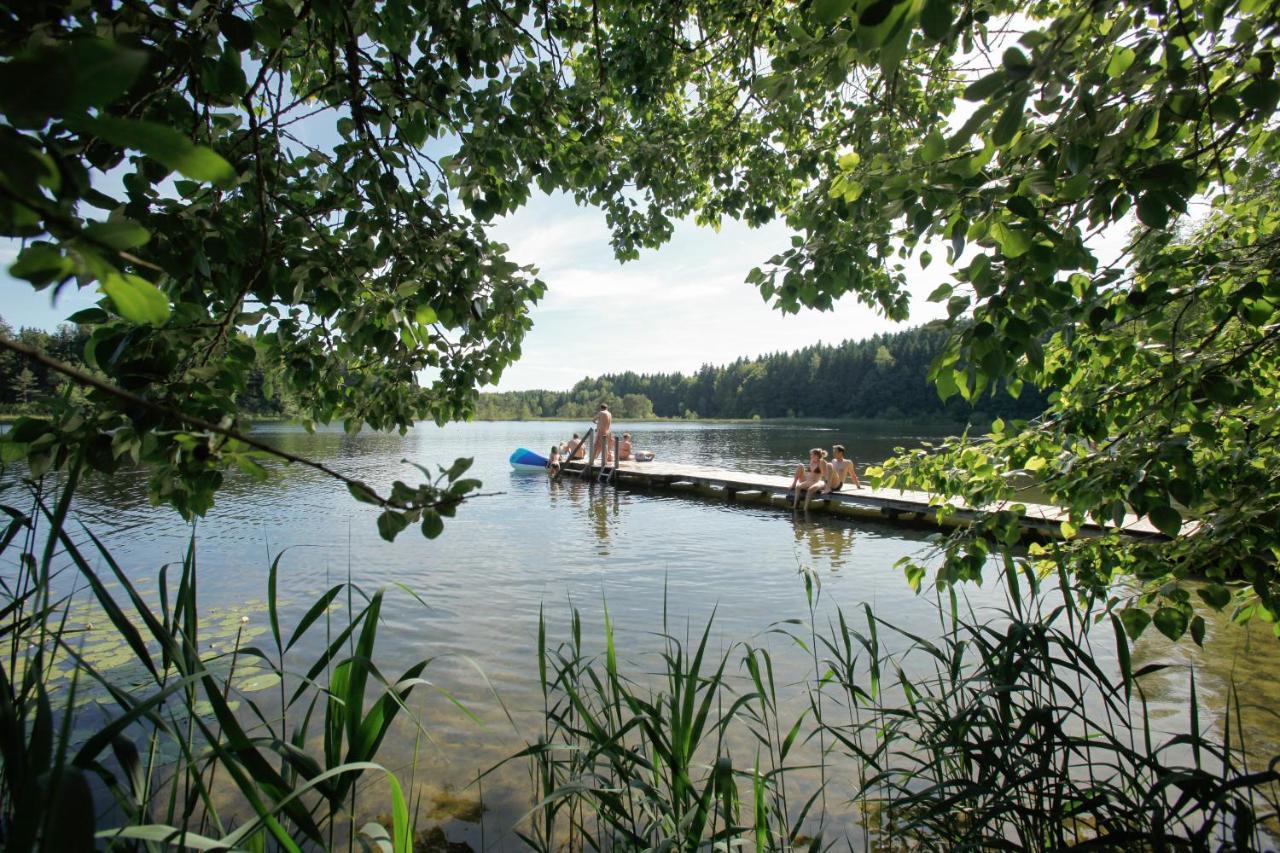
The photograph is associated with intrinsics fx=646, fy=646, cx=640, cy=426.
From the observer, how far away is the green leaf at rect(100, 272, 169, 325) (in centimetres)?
76

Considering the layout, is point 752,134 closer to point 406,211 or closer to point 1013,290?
point 406,211

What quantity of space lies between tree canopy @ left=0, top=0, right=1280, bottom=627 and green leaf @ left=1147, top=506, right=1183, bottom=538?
17 mm

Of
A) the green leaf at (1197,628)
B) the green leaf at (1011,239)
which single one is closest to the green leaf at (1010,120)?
the green leaf at (1011,239)

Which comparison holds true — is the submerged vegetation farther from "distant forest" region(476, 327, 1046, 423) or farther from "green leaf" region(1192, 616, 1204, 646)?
"distant forest" region(476, 327, 1046, 423)

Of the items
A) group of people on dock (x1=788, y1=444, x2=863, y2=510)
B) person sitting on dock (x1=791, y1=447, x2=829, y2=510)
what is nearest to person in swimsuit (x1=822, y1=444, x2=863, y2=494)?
group of people on dock (x1=788, y1=444, x2=863, y2=510)

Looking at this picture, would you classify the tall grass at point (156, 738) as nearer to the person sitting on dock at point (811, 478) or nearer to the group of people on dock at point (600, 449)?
the person sitting on dock at point (811, 478)

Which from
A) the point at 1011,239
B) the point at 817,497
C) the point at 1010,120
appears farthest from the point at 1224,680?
the point at 817,497

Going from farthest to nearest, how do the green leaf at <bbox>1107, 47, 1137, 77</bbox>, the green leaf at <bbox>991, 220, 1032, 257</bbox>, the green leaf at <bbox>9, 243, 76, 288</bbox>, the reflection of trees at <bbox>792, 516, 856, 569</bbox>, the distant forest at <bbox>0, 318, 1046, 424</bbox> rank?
the distant forest at <bbox>0, 318, 1046, 424</bbox> → the reflection of trees at <bbox>792, 516, 856, 569</bbox> → the green leaf at <bbox>991, 220, 1032, 257</bbox> → the green leaf at <bbox>1107, 47, 1137, 77</bbox> → the green leaf at <bbox>9, 243, 76, 288</bbox>

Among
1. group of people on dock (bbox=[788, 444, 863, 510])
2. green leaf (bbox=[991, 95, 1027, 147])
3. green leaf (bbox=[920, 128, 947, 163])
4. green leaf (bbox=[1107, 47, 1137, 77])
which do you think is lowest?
group of people on dock (bbox=[788, 444, 863, 510])

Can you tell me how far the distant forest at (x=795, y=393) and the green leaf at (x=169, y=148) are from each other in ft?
233

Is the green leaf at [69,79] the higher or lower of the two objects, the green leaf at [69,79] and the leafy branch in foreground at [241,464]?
the higher

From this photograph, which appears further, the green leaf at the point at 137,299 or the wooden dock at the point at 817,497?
the wooden dock at the point at 817,497

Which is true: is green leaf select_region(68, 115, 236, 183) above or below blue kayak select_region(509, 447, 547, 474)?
above

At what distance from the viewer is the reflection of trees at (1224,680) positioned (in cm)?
503
